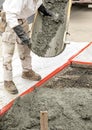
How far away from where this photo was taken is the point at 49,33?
4.70 m

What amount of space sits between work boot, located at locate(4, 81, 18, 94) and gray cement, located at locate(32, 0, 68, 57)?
0.50 meters

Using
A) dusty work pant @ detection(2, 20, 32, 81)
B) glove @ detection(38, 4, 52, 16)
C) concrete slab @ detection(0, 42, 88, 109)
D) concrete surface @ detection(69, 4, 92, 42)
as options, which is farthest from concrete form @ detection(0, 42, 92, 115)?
concrete surface @ detection(69, 4, 92, 42)

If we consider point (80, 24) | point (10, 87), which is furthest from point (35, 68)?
point (80, 24)

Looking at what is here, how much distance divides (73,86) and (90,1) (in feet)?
16.8

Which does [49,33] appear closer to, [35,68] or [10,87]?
[35,68]

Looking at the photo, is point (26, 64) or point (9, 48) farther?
point (26, 64)

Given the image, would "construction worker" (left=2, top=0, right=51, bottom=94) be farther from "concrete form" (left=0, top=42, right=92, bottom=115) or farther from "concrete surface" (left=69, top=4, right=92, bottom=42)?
"concrete surface" (left=69, top=4, right=92, bottom=42)

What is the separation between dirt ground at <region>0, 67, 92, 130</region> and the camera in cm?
329

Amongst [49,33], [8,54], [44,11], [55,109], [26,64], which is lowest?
[55,109]

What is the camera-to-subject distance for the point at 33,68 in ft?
16.9

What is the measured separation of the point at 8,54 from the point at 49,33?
71 cm

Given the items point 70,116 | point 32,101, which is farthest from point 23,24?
point 70,116

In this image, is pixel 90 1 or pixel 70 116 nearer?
pixel 70 116

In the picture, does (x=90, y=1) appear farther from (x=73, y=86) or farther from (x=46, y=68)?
(x=73, y=86)
